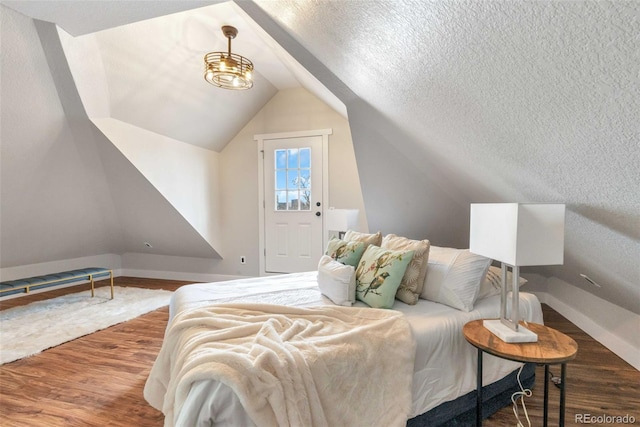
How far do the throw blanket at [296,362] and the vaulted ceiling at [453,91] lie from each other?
3.26 ft

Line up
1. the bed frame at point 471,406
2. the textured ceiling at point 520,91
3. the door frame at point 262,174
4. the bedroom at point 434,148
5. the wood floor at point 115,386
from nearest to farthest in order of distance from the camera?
the textured ceiling at point 520,91
the bedroom at point 434,148
the bed frame at point 471,406
the wood floor at point 115,386
the door frame at point 262,174

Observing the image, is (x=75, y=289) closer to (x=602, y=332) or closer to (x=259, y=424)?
(x=259, y=424)

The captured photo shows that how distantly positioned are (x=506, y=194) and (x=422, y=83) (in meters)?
1.03

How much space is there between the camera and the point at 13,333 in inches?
108

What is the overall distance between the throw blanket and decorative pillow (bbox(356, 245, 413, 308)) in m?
0.17

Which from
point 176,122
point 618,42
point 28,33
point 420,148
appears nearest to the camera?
point 618,42

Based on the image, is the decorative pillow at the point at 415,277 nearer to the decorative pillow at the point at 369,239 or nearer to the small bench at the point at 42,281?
the decorative pillow at the point at 369,239

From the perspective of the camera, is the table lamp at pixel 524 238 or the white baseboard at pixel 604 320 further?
the white baseboard at pixel 604 320

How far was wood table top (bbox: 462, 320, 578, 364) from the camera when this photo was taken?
1189 mm

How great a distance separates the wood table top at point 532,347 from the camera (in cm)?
119

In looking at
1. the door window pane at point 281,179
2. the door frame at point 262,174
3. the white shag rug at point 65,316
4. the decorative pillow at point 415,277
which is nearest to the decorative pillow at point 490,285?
the decorative pillow at point 415,277

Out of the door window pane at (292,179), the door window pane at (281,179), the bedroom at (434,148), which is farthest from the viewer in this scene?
the door window pane at (281,179)

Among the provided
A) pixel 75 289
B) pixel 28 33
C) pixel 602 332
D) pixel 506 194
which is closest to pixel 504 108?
pixel 506 194

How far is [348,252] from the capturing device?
2.13 m
